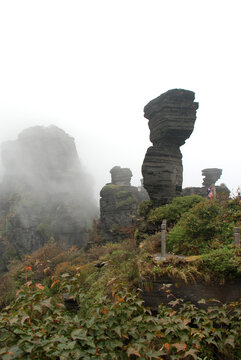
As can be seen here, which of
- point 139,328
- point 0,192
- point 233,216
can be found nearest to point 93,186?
point 0,192

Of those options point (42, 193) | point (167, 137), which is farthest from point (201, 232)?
point (42, 193)

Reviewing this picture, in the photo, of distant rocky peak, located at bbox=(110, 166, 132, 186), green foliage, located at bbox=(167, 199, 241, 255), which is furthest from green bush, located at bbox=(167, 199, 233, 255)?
distant rocky peak, located at bbox=(110, 166, 132, 186)

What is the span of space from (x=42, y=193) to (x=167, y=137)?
56467 mm

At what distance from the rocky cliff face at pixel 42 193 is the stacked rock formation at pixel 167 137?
132 feet

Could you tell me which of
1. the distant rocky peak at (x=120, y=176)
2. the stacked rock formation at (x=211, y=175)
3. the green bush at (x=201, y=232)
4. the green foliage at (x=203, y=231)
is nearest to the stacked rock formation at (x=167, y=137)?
the green foliage at (x=203, y=231)

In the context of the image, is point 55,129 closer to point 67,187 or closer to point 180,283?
point 67,187

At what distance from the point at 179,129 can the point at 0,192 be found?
66.2 m

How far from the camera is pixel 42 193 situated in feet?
213

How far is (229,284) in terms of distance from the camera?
590cm

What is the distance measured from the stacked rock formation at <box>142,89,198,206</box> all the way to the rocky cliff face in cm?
4037

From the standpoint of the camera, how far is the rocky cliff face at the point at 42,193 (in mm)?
52688

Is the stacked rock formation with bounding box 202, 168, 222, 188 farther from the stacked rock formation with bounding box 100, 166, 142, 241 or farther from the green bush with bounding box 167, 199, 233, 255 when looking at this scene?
the green bush with bounding box 167, 199, 233, 255

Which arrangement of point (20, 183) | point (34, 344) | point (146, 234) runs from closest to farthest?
point (34, 344)
point (146, 234)
point (20, 183)

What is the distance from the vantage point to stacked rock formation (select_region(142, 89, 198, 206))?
1468 centimetres
